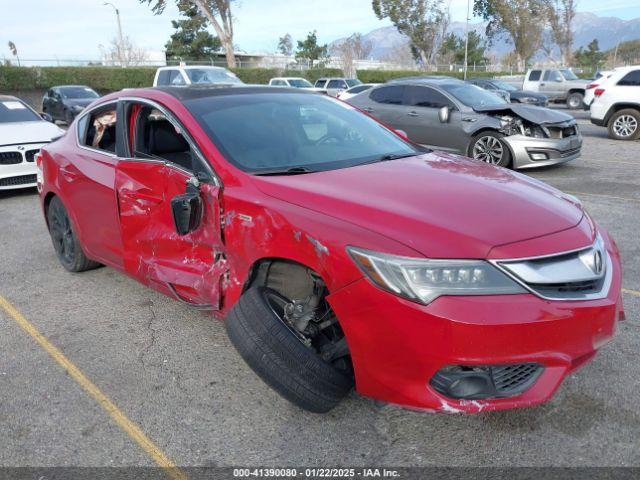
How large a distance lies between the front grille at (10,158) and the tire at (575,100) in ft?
76.4

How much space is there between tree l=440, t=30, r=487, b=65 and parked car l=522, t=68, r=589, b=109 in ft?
116

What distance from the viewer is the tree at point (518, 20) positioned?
53.9 metres

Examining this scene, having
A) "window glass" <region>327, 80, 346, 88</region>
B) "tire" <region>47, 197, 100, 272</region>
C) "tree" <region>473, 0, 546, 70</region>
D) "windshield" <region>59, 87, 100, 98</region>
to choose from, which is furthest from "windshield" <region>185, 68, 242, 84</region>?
"tree" <region>473, 0, 546, 70</region>

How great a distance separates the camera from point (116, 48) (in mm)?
56500

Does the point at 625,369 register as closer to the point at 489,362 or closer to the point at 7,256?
the point at 489,362

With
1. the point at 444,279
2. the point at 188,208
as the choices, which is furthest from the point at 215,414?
the point at 444,279

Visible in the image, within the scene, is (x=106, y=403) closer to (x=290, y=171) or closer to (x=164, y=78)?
(x=290, y=171)

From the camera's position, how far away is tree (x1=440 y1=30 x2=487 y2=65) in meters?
61.5

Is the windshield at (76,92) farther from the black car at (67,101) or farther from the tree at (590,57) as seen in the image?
the tree at (590,57)

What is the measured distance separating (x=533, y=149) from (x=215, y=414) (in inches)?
299

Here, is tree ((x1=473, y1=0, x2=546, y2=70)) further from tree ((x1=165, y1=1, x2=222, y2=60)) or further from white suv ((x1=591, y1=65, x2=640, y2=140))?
white suv ((x1=591, y1=65, x2=640, y2=140))

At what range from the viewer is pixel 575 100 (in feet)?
82.9

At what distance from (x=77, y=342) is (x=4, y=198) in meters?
5.92

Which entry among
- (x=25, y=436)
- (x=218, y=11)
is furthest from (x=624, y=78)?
(x=218, y=11)
